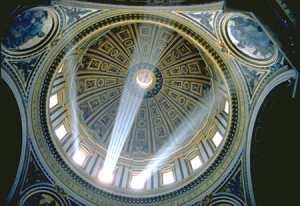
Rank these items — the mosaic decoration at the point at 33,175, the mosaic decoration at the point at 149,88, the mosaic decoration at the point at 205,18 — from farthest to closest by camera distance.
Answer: the mosaic decoration at the point at 149,88, the mosaic decoration at the point at 33,175, the mosaic decoration at the point at 205,18

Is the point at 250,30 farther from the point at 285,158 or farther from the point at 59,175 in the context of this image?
the point at 59,175

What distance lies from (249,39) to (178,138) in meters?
11.1

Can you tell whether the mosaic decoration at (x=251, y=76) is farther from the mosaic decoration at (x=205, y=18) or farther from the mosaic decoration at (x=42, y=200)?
the mosaic decoration at (x=42, y=200)

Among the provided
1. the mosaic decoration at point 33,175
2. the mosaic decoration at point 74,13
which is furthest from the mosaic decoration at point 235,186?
the mosaic decoration at point 74,13

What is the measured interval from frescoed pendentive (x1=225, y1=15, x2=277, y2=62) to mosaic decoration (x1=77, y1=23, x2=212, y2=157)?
676 cm

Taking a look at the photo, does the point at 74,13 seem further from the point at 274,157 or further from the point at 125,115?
the point at 125,115

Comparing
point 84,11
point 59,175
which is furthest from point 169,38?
point 59,175

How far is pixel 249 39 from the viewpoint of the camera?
34.9 ft

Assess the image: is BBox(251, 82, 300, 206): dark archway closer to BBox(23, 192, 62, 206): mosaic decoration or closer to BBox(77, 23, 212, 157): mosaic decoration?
BBox(77, 23, 212, 157): mosaic decoration

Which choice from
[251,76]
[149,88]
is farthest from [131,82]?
[251,76]

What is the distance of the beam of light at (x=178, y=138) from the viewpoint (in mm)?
18117

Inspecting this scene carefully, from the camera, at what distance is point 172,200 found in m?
13.7

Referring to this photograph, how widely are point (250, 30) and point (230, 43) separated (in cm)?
131

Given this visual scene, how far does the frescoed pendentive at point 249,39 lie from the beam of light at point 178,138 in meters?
7.20
